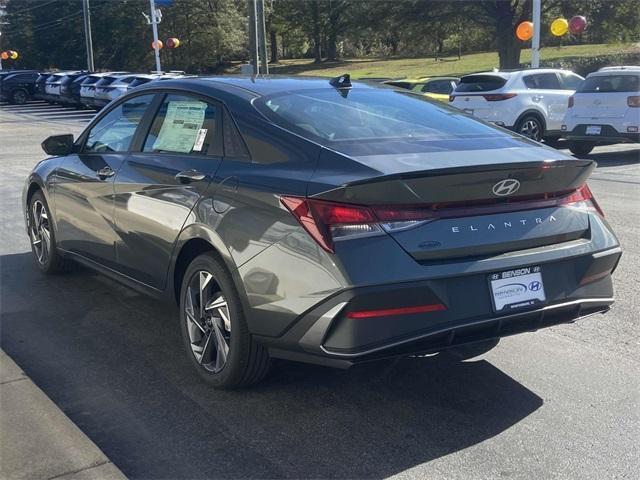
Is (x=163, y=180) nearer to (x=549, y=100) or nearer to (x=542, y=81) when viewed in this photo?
(x=549, y=100)

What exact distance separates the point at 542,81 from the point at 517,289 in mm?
14120

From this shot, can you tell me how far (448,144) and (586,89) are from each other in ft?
38.8

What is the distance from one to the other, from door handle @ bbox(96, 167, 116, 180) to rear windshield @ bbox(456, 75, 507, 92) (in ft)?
41.2

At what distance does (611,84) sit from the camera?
14602 mm

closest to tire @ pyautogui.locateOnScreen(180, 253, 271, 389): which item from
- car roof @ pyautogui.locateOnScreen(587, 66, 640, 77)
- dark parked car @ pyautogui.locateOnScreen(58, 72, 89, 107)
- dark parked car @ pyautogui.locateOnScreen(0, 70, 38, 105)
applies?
car roof @ pyautogui.locateOnScreen(587, 66, 640, 77)

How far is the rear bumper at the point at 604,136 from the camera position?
1407 centimetres

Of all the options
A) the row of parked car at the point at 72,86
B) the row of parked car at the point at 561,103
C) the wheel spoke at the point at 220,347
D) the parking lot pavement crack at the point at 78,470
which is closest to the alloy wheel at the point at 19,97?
the row of parked car at the point at 72,86

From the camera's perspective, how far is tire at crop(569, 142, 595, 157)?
15.6 metres

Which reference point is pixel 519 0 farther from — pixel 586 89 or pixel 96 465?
pixel 96 465

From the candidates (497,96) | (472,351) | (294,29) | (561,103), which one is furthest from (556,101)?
(294,29)

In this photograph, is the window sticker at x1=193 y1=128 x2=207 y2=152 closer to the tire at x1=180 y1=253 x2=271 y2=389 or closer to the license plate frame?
the tire at x1=180 y1=253 x2=271 y2=389

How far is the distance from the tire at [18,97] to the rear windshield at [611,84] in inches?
1364

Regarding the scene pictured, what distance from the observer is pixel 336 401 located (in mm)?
4219

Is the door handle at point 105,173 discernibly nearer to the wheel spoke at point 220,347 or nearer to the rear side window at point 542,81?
the wheel spoke at point 220,347
